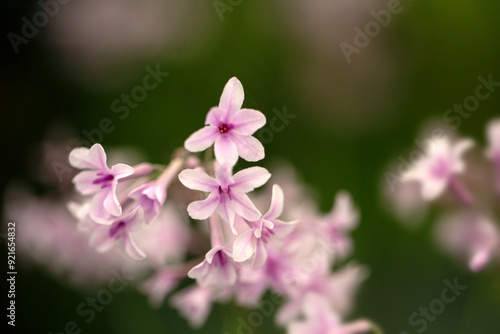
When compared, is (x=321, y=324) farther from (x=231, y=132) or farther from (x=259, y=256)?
(x=231, y=132)

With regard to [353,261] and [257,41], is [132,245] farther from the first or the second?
[257,41]

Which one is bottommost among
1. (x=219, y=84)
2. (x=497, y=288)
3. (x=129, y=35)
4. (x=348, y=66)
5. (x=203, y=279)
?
(x=497, y=288)

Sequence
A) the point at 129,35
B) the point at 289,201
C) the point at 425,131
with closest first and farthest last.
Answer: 1. the point at 289,201
2. the point at 425,131
3. the point at 129,35

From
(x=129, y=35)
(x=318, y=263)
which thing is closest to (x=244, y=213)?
(x=318, y=263)

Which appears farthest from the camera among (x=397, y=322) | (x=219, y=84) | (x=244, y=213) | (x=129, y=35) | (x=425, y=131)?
(x=129, y=35)

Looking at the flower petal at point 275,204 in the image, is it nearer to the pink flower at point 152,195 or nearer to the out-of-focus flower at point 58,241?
the pink flower at point 152,195
